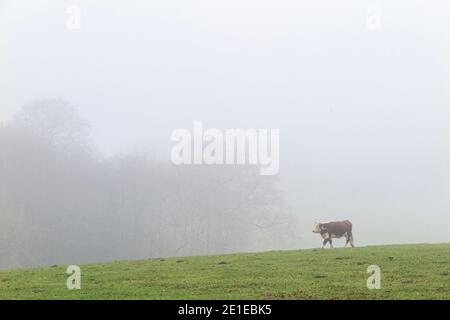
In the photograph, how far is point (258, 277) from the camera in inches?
1075

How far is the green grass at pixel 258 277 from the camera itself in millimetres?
23000

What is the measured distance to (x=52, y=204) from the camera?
74.8m

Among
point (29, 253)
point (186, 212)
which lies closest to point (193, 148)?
point (186, 212)

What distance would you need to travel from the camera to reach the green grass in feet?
75.5
